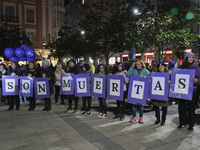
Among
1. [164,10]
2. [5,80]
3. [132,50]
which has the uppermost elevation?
[164,10]

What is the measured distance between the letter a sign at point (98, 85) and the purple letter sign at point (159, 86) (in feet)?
5.28

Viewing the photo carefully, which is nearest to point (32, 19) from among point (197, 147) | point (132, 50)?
point (132, 50)

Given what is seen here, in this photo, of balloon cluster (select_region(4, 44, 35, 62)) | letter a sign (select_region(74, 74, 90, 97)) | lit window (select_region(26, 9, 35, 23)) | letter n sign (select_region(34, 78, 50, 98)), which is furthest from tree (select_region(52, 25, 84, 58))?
lit window (select_region(26, 9, 35, 23))

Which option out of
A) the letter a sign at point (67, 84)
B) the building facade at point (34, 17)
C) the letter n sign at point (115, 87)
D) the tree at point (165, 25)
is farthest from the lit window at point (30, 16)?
the letter n sign at point (115, 87)

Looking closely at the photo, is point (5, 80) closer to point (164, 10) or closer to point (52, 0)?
point (164, 10)

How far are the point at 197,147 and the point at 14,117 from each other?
5.83 meters

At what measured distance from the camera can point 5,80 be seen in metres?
8.17

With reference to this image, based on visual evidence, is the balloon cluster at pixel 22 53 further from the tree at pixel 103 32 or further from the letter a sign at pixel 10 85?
the letter a sign at pixel 10 85

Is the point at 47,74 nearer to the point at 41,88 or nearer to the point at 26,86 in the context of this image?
the point at 41,88

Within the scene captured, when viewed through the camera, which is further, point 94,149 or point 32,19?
point 32,19

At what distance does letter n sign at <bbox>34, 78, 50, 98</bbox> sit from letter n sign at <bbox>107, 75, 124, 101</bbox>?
8.64 feet

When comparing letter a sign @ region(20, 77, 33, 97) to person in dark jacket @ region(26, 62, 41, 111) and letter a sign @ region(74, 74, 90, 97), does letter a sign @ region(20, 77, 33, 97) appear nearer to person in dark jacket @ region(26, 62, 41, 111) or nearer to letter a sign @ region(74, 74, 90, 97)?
person in dark jacket @ region(26, 62, 41, 111)

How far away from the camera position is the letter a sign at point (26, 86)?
7935mm

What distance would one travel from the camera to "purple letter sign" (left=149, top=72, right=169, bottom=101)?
18.4 feet
